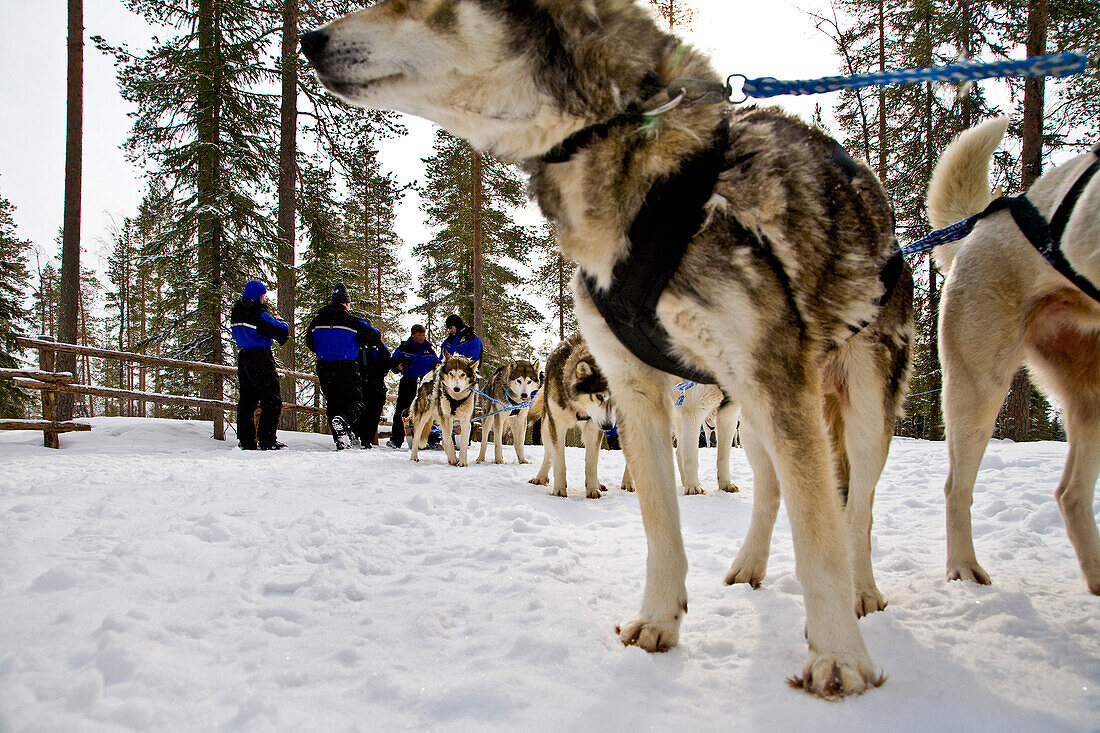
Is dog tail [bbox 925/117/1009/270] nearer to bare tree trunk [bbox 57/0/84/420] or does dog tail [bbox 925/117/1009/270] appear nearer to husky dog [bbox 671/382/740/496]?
husky dog [bbox 671/382/740/496]

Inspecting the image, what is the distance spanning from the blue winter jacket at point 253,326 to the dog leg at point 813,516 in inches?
364

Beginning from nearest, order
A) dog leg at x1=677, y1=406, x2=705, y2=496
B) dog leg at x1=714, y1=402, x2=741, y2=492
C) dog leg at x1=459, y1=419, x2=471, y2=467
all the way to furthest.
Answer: dog leg at x1=677, y1=406, x2=705, y2=496 → dog leg at x1=714, y1=402, x2=741, y2=492 → dog leg at x1=459, y1=419, x2=471, y2=467

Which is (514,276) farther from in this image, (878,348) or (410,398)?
(878,348)

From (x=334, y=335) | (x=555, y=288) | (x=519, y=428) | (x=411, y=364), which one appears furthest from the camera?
(x=555, y=288)

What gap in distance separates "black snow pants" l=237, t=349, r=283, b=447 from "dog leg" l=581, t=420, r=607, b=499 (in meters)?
5.94

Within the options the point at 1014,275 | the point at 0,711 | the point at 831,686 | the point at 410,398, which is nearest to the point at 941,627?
the point at 831,686

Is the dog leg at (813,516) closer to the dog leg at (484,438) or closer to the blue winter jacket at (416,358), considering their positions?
the dog leg at (484,438)

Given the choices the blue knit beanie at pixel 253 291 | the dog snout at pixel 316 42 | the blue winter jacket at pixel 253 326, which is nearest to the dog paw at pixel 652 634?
the dog snout at pixel 316 42

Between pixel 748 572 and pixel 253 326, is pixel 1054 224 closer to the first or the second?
pixel 748 572

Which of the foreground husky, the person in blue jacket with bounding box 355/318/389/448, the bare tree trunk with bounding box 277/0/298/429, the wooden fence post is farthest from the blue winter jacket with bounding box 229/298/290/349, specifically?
the foreground husky

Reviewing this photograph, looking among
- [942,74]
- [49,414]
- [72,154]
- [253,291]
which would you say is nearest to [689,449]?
[942,74]

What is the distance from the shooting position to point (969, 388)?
8.06 ft

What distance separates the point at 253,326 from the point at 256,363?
62cm

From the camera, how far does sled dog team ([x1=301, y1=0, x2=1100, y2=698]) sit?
160 cm
